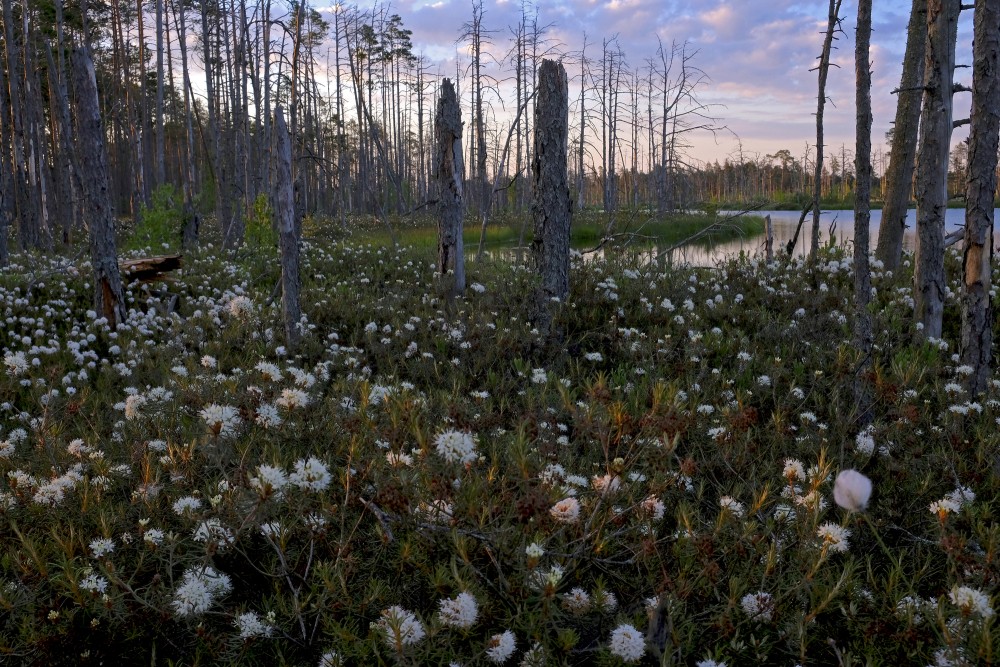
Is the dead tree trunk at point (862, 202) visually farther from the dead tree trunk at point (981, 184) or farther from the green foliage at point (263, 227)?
the green foliage at point (263, 227)

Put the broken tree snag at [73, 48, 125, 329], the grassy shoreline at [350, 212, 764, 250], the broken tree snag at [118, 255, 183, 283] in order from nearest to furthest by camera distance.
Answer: the broken tree snag at [73, 48, 125, 329], the broken tree snag at [118, 255, 183, 283], the grassy shoreline at [350, 212, 764, 250]

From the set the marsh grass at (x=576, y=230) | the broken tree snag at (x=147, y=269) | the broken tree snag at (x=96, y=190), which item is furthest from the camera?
the marsh grass at (x=576, y=230)

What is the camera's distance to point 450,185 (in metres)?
9.94

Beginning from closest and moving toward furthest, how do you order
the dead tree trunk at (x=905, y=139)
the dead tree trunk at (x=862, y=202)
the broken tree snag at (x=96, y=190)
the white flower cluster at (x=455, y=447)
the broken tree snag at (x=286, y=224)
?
the white flower cluster at (x=455, y=447), the dead tree trunk at (x=862, y=202), the broken tree snag at (x=286, y=224), the broken tree snag at (x=96, y=190), the dead tree trunk at (x=905, y=139)

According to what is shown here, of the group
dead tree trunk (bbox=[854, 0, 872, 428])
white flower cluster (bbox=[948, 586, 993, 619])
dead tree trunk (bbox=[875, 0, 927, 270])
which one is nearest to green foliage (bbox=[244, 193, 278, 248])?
dead tree trunk (bbox=[854, 0, 872, 428])

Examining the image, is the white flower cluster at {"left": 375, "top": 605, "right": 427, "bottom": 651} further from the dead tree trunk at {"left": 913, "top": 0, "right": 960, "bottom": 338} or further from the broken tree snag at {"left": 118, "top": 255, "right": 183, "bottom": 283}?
the broken tree snag at {"left": 118, "top": 255, "right": 183, "bottom": 283}

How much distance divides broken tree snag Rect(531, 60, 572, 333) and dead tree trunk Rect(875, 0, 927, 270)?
5422 millimetres

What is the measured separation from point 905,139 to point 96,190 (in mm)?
11260

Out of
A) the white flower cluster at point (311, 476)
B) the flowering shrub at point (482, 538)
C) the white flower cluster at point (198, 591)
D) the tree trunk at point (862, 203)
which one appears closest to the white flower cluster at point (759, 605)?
the flowering shrub at point (482, 538)

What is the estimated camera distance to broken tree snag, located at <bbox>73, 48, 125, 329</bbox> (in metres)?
7.71

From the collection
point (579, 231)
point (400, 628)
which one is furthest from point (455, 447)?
point (579, 231)

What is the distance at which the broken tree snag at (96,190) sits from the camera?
7707 mm

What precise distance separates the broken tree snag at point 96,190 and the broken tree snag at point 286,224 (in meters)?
2.18

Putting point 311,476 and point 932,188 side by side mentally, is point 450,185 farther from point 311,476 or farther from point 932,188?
point 311,476
